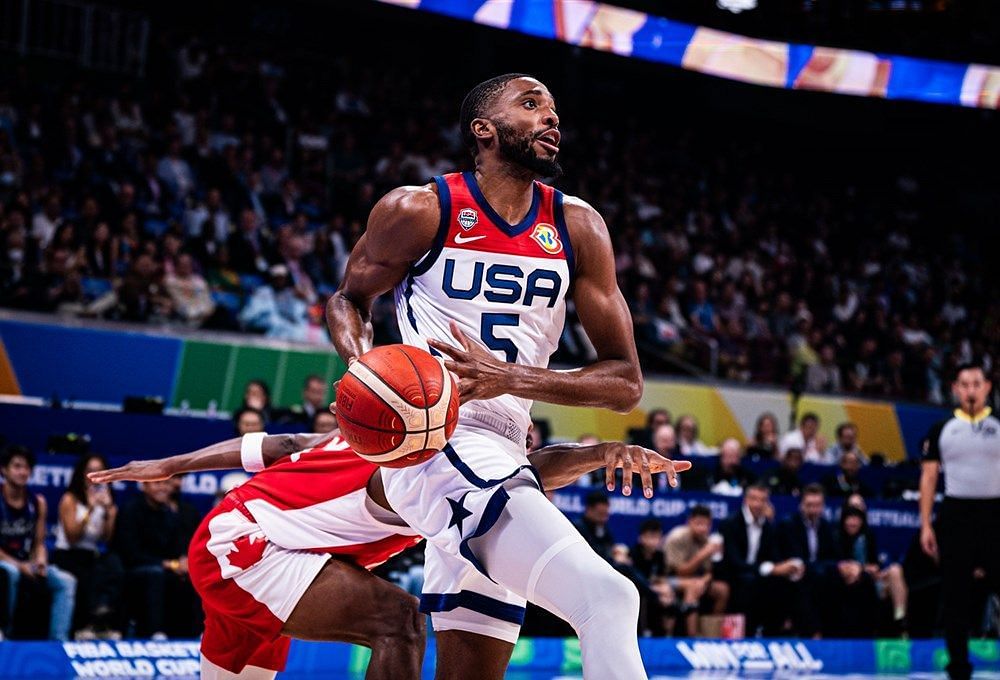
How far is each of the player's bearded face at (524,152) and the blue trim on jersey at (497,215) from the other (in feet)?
0.38

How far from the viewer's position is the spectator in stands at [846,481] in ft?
39.4

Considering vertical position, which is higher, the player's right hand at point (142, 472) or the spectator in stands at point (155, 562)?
the player's right hand at point (142, 472)

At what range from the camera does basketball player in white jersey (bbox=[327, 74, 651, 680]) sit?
11.4 ft

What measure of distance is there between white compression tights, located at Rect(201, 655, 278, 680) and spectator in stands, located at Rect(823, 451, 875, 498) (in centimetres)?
868

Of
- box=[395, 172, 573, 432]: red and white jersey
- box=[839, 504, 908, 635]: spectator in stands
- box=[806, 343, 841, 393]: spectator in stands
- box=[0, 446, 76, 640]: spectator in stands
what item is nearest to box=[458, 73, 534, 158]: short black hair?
box=[395, 172, 573, 432]: red and white jersey

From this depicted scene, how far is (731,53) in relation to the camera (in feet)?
60.7

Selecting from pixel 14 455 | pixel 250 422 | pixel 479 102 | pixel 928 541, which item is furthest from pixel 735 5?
pixel 479 102

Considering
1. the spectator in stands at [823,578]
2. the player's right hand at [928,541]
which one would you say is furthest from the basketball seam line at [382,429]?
the spectator in stands at [823,578]

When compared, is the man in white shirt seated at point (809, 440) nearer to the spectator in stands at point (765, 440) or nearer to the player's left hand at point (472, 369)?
the spectator in stands at point (765, 440)

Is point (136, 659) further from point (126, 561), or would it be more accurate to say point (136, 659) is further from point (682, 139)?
point (682, 139)

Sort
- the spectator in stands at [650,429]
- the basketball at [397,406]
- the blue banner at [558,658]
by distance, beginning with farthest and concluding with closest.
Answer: the spectator in stands at [650,429] → the blue banner at [558,658] → the basketball at [397,406]

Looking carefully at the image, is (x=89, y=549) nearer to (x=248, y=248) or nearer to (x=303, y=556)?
(x=303, y=556)

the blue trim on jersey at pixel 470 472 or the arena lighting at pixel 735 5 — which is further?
the arena lighting at pixel 735 5

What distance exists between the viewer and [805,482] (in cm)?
1214
